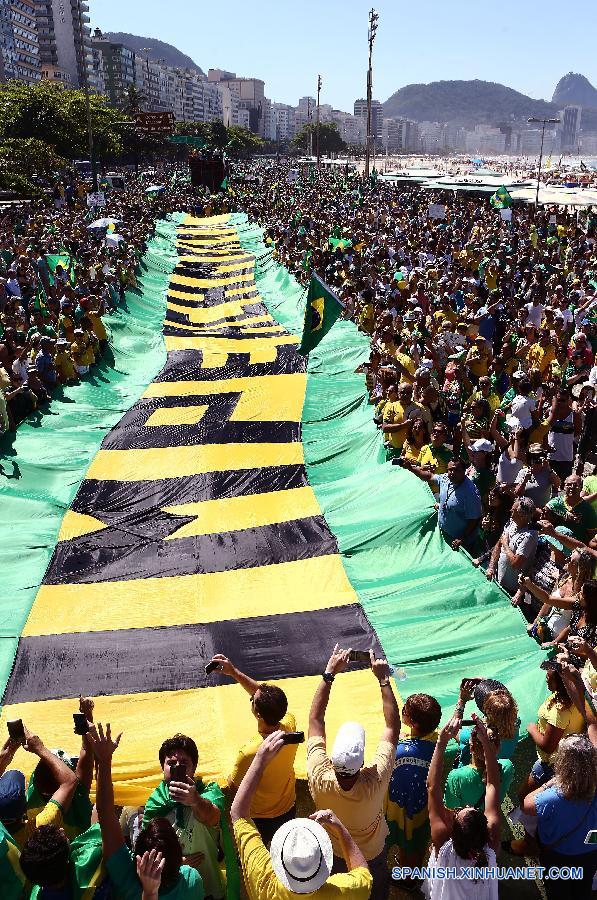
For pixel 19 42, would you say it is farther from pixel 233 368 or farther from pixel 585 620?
pixel 585 620

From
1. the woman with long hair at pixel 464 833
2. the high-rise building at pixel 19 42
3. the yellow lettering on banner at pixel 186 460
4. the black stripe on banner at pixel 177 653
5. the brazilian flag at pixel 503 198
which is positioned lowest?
the black stripe on banner at pixel 177 653

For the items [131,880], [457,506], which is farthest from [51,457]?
[131,880]

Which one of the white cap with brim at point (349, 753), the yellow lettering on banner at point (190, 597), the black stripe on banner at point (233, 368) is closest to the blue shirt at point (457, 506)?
the yellow lettering on banner at point (190, 597)

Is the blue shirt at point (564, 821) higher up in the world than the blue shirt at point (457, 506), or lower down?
lower down

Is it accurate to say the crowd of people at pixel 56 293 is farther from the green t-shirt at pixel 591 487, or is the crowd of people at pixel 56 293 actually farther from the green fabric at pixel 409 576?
the green t-shirt at pixel 591 487

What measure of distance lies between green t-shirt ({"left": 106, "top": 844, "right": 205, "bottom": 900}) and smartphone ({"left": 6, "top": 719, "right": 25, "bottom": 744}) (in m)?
0.83

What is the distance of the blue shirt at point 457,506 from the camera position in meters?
6.14

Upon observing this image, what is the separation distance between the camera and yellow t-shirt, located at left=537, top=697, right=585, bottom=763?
3.83m

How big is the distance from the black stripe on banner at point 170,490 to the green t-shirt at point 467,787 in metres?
4.94

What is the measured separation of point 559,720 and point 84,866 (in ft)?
8.12

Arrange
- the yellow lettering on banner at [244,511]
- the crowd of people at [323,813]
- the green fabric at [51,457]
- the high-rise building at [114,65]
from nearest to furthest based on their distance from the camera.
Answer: the crowd of people at [323,813] → the green fabric at [51,457] → the yellow lettering on banner at [244,511] → the high-rise building at [114,65]

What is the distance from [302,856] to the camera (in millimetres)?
2504

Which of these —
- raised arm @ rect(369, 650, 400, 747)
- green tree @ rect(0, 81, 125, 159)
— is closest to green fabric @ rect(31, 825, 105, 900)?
raised arm @ rect(369, 650, 400, 747)

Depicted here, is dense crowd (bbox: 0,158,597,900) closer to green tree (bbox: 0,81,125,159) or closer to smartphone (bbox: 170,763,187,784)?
smartphone (bbox: 170,763,187,784)
